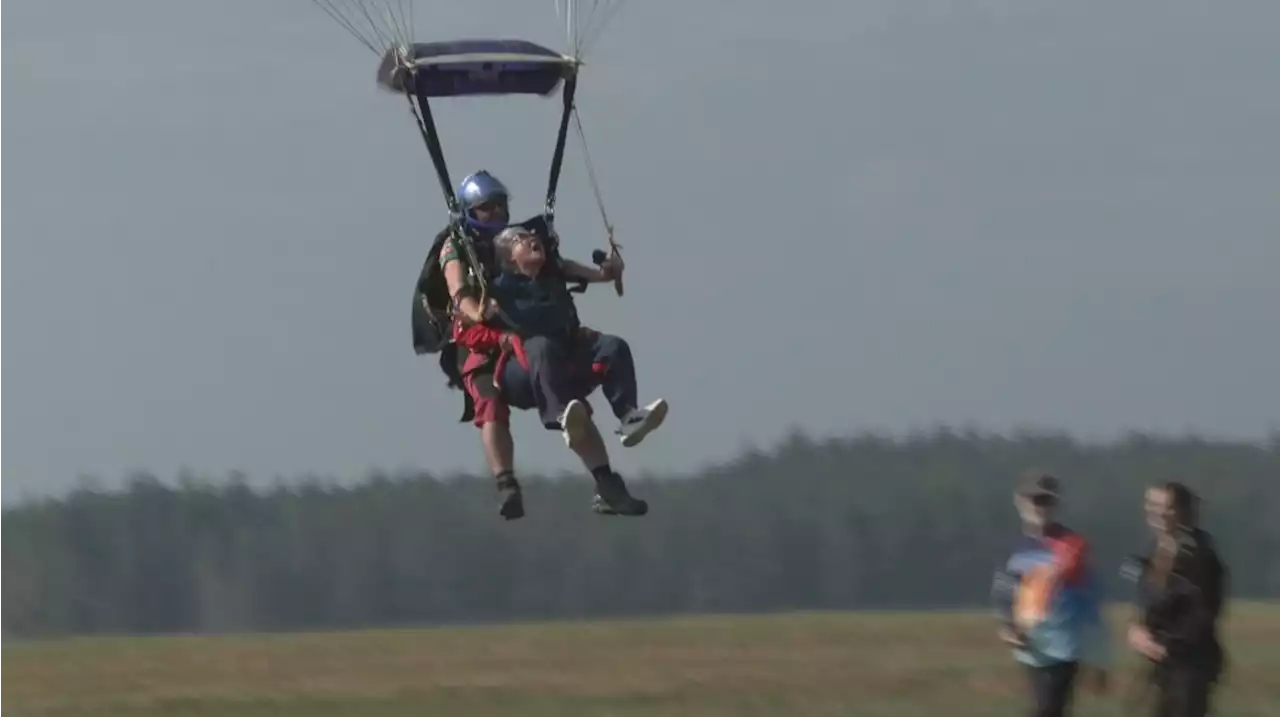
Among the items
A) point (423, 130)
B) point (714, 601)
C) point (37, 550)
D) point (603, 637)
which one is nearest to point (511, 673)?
point (603, 637)

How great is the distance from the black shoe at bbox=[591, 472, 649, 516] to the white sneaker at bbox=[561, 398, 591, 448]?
0.31 meters

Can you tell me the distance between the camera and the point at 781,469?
4700cm

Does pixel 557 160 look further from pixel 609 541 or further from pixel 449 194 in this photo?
pixel 609 541

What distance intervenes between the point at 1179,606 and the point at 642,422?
2.16 m

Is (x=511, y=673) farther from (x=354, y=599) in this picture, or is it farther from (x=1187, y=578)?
(x=354, y=599)

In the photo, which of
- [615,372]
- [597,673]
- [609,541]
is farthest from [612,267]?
[609,541]

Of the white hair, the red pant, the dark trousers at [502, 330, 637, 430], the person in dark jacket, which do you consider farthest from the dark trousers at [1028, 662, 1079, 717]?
the white hair

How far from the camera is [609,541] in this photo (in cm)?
5553

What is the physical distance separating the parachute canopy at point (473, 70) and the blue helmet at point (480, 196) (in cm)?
48

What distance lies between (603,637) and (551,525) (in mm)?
28764

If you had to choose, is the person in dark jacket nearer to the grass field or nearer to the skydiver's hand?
the skydiver's hand

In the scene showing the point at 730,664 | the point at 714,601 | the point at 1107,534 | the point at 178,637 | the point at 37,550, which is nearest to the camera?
the point at 730,664

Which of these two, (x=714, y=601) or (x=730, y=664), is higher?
(x=730, y=664)

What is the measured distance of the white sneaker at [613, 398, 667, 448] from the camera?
10.4 m
